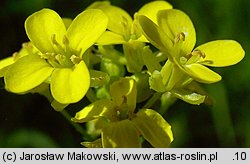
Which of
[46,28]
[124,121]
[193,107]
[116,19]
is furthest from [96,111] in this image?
[193,107]

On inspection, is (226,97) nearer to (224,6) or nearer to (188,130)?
(188,130)

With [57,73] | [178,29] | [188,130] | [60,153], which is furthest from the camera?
[188,130]

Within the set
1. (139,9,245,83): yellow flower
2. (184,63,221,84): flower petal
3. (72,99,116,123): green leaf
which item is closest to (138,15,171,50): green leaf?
(139,9,245,83): yellow flower

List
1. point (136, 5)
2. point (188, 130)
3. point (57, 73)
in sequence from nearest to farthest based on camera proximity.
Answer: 1. point (57, 73)
2. point (188, 130)
3. point (136, 5)

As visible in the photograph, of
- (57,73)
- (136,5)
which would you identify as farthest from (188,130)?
(57,73)

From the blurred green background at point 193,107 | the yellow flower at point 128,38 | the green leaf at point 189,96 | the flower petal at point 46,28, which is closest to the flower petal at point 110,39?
the yellow flower at point 128,38

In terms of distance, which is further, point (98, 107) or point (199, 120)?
point (199, 120)
